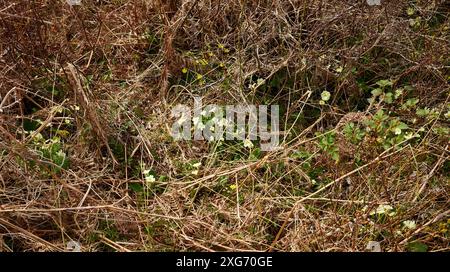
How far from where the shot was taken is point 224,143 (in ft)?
8.45

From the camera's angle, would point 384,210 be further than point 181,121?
No

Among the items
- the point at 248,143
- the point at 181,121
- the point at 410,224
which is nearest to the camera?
the point at 410,224

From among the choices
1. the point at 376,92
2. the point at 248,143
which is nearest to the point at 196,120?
the point at 248,143

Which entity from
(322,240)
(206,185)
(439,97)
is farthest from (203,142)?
(439,97)

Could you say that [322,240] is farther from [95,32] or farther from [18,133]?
[95,32]

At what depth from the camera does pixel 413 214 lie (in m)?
2.19

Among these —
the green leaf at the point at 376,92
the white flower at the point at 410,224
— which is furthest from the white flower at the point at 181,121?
the white flower at the point at 410,224

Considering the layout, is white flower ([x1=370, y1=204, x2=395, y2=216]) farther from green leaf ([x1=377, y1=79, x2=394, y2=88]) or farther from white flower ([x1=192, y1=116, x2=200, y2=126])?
white flower ([x1=192, y1=116, x2=200, y2=126])

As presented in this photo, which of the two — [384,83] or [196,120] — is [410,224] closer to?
[384,83]

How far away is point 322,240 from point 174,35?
1.34 meters

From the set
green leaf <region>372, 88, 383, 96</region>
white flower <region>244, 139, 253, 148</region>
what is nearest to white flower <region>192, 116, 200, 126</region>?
white flower <region>244, 139, 253, 148</region>

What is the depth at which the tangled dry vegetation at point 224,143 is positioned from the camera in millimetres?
2232

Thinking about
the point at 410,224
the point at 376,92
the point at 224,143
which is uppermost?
the point at 376,92

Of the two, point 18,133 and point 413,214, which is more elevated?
point 18,133
